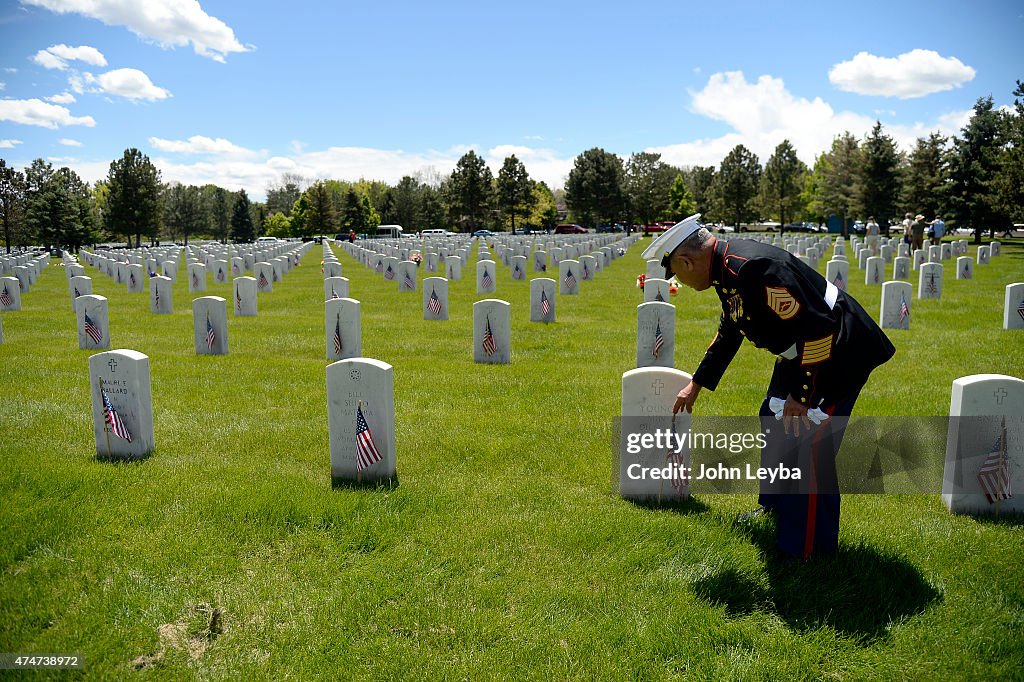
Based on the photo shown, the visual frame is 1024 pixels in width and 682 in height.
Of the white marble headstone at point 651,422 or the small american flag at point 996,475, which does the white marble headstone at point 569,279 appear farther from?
the small american flag at point 996,475

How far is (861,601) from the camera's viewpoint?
3.94 meters

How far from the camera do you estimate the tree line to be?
42406 mm

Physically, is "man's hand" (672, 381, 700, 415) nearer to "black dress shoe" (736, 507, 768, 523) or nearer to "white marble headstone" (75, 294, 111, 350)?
"black dress shoe" (736, 507, 768, 523)

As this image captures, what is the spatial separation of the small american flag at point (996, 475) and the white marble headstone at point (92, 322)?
12693mm

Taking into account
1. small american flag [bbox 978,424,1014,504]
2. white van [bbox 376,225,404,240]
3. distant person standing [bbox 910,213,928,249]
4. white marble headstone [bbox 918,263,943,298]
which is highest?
white van [bbox 376,225,404,240]

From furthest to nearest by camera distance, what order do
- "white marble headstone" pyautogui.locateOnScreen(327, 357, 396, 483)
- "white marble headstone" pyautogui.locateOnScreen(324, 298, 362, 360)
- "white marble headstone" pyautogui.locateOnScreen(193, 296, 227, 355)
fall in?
"white marble headstone" pyautogui.locateOnScreen(193, 296, 227, 355), "white marble headstone" pyautogui.locateOnScreen(324, 298, 362, 360), "white marble headstone" pyautogui.locateOnScreen(327, 357, 396, 483)

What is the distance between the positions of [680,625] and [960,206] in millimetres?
47669

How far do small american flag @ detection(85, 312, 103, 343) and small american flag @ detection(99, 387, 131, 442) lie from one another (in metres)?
7.04

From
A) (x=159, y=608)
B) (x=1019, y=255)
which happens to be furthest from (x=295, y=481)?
(x=1019, y=255)

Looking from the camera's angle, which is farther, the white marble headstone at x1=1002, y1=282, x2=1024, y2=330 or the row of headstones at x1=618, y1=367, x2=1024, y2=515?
the white marble headstone at x1=1002, y1=282, x2=1024, y2=330

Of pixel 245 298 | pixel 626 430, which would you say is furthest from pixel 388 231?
pixel 626 430

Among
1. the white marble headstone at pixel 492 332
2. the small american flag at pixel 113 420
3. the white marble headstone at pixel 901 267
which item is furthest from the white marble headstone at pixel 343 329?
the white marble headstone at pixel 901 267

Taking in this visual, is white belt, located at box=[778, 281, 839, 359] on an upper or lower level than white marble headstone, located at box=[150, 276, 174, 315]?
upper

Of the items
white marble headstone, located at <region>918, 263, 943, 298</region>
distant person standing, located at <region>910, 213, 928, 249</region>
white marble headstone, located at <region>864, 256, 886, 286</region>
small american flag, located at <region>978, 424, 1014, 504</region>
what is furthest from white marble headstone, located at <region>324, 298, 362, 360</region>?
distant person standing, located at <region>910, 213, 928, 249</region>
